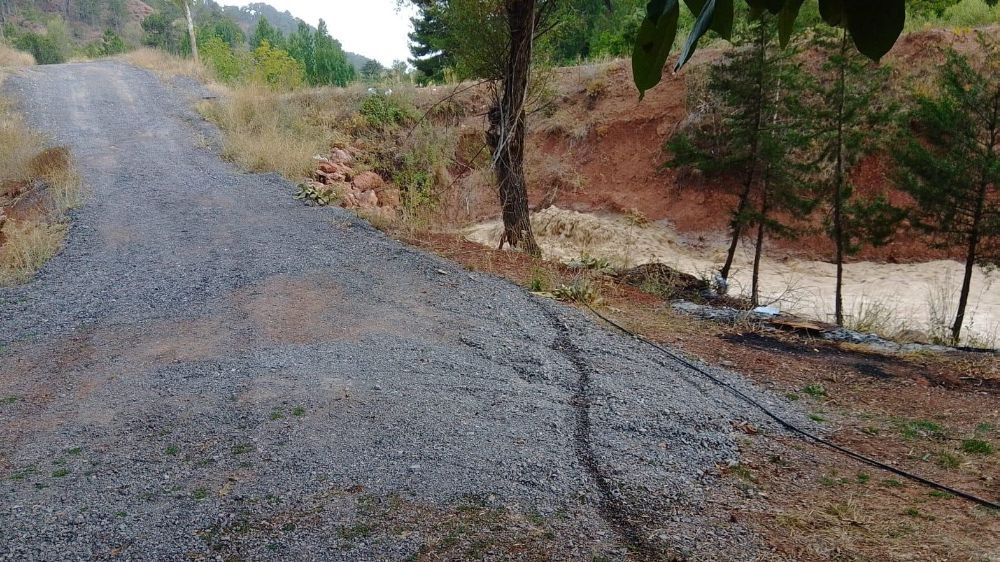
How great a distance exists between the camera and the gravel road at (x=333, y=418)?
8.23 ft

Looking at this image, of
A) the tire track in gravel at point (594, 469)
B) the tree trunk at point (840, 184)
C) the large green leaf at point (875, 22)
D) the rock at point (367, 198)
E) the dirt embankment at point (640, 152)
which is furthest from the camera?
the dirt embankment at point (640, 152)

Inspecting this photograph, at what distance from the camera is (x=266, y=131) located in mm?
12180

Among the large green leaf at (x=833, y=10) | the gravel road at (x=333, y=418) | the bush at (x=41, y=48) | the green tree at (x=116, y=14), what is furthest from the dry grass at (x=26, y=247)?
the green tree at (x=116, y=14)

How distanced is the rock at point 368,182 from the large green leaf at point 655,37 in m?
10.6

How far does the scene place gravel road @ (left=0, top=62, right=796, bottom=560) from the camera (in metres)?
2.51

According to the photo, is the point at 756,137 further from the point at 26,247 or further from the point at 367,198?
the point at 26,247

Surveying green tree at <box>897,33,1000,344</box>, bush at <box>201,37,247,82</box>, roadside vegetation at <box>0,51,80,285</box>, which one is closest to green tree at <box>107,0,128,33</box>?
bush at <box>201,37,247,82</box>

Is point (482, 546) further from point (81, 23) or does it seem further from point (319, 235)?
point (81, 23)

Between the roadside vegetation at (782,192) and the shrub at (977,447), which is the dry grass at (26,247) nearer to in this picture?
the roadside vegetation at (782,192)

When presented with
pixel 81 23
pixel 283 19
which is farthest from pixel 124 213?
pixel 283 19

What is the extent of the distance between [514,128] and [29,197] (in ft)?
21.8

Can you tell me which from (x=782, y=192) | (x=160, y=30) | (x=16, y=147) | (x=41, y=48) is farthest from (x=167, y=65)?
(x=160, y=30)

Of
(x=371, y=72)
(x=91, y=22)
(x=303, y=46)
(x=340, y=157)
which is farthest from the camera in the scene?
(x=91, y=22)

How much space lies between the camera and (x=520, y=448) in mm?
3197
